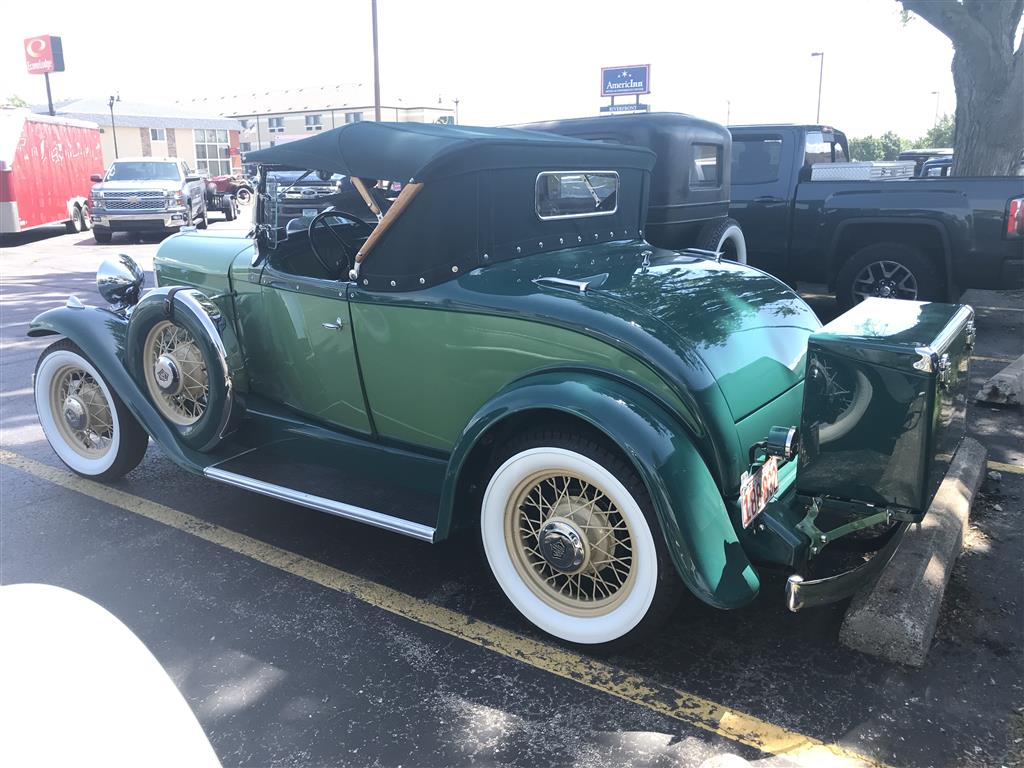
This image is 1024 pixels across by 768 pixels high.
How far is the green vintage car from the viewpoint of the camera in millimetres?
2691

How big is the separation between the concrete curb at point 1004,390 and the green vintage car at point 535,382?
269 centimetres

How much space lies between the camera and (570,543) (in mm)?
2844

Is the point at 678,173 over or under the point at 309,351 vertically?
over

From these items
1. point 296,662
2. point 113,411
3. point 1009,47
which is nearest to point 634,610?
point 296,662

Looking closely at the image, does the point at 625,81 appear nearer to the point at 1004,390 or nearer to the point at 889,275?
the point at 889,275

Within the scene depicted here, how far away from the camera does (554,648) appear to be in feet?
9.80

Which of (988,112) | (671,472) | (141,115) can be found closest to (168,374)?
(671,472)

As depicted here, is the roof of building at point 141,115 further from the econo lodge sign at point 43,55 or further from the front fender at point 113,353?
the front fender at point 113,353

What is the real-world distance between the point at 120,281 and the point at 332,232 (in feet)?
5.37

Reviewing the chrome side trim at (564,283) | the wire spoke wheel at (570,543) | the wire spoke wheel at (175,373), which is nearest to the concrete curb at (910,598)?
the wire spoke wheel at (570,543)

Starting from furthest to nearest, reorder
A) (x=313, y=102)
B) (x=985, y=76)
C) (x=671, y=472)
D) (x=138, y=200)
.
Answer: (x=313, y=102) → (x=138, y=200) → (x=985, y=76) → (x=671, y=472)

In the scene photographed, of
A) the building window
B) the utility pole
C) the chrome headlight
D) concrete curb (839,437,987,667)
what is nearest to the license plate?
concrete curb (839,437,987,667)

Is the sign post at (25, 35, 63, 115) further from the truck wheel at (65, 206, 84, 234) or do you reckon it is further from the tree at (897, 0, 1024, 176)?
the tree at (897, 0, 1024, 176)

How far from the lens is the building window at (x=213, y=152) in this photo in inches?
1839
